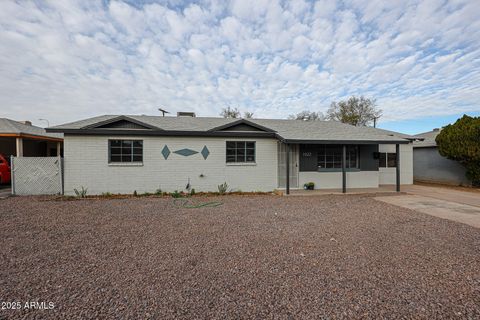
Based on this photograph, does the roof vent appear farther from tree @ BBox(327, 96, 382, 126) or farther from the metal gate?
tree @ BBox(327, 96, 382, 126)

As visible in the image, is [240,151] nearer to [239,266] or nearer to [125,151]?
[125,151]

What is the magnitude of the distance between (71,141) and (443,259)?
1239cm

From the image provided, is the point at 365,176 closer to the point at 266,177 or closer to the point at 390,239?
the point at 266,177

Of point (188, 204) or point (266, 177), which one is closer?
point (188, 204)

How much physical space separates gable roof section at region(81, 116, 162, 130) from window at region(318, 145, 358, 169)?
27.3ft

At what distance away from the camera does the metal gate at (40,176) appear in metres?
9.45

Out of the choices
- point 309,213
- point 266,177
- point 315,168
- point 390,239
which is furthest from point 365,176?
point 390,239

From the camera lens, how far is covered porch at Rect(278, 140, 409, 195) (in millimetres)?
10992

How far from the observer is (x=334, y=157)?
38.0 ft

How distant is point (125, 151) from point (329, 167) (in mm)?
10127

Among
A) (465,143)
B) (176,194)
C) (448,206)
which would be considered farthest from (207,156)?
(465,143)

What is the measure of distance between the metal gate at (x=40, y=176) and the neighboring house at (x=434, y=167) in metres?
21.1

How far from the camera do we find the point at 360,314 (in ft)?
7.55

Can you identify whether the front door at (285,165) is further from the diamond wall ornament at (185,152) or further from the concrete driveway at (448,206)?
the diamond wall ornament at (185,152)
